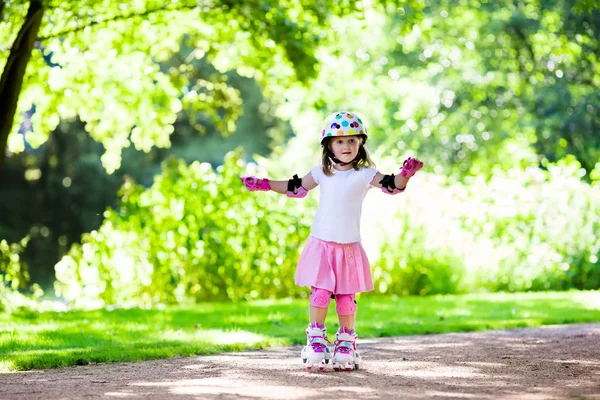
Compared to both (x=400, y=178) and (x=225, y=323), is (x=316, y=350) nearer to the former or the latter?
(x=400, y=178)

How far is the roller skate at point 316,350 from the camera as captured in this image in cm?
582

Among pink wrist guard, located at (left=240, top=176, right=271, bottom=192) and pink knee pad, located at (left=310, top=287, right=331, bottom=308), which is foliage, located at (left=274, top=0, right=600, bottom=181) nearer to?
pink wrist guard, located at (left=240, top=176, right=271, bottom=192)

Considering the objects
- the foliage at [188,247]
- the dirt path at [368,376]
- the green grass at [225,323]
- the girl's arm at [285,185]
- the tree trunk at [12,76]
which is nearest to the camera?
the dirt path at [368,376]

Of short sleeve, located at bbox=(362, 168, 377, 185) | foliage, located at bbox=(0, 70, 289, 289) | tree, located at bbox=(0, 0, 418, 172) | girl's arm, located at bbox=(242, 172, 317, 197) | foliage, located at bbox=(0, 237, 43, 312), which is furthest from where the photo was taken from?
foliage, located at bbox=(0, 70, 289, 289)

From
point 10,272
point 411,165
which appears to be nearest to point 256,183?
point 411,165

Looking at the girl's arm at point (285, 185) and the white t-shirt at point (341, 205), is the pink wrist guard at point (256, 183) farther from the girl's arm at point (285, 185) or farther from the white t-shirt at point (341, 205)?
the white t-shirt at point (341, 205)

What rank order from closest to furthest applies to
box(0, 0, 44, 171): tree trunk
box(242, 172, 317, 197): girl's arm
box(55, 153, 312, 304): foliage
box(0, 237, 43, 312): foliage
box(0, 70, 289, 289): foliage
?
box(242, 172, 317, 197): girl's arm, box(0, 0, 44, 171): tree trunk, box(0, 237, 43, 312): foliage, box(55, 153, 312, 304): foliage, box(0, 70, 289, 289): foliage

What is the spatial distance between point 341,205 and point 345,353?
92cm

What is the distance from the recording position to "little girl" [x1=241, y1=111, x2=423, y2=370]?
5.89 metres

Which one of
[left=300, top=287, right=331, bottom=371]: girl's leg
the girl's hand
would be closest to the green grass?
[left=300, top=287, right=331, bottom=371]: girl's leg

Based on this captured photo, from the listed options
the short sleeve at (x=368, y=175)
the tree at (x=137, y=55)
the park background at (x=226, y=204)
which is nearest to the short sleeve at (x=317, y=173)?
the short sleeve at (x=368, y=175)

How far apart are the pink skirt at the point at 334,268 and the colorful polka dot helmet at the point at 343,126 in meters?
0.68

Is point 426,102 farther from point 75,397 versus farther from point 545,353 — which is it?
point 75,397

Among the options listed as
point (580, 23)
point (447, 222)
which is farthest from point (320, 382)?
point (580, 23)
